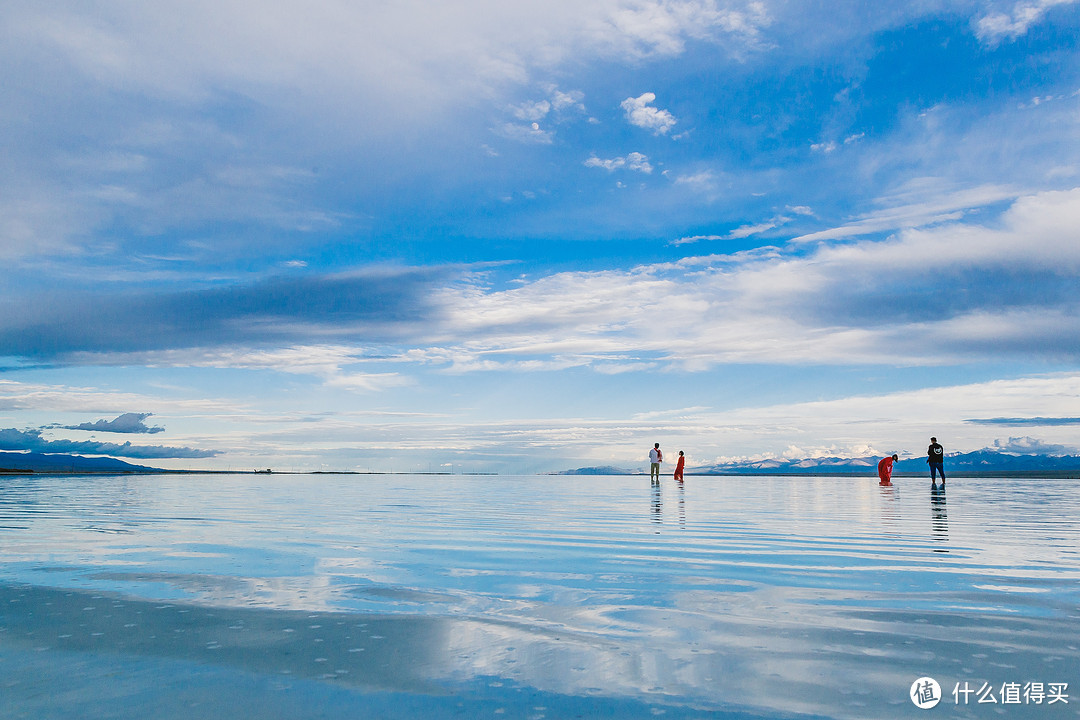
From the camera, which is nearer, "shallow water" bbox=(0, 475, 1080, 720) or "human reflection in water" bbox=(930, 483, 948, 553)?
"shallow water" bbox=(0, 475, 1080, 720)

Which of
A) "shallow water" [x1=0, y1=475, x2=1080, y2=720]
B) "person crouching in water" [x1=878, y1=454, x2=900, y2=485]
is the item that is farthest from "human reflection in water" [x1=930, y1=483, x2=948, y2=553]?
"person crouching in water" [x1=878, y1=454, x2=900, y2=485]

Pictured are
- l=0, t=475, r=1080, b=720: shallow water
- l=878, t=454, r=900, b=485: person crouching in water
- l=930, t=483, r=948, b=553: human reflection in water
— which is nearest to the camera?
l=0, t=475, r=1080, b=720: shallow water

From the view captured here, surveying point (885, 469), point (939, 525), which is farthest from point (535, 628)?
point (885, 469)

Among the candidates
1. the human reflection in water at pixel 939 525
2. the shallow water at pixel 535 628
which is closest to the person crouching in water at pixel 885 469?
the human reflection in water at pixel 939 525

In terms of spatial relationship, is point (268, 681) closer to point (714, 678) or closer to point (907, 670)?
point (714, 678)

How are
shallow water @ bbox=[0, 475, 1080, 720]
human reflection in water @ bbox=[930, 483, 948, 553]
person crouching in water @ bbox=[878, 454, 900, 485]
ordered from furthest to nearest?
person crouching in water @ bbox=[878, 454, 900, 485], human reflection in water @ bbox=[930, 483, 948, 553], shallow water @ bbox=[0, 475, 1080, 720]

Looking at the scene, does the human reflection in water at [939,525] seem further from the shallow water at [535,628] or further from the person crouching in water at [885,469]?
the person crouching in water at [885,469]

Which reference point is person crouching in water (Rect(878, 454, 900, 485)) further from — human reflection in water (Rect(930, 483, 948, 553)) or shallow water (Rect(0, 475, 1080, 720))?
shallow water (Rect(0, 475, 1080, 720))

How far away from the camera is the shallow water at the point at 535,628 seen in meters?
3.66

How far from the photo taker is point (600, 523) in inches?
574

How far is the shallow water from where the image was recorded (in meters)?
3.66

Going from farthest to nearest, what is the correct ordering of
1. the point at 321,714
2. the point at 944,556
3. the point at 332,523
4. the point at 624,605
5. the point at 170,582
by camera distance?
the point at 332,523, the point at 944,556, the point at 170,582, the point at 624,605, the point at 321,714

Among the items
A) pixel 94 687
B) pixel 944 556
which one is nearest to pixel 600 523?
pixel 944 556

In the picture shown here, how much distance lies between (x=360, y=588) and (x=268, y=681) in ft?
9.44
